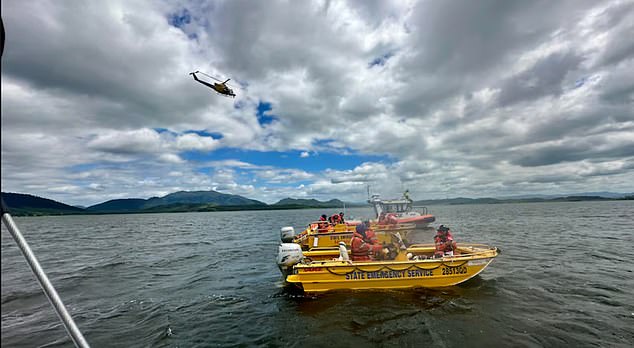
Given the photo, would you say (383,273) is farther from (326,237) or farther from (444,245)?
(326,237)

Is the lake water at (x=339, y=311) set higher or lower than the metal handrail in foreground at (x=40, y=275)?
lower

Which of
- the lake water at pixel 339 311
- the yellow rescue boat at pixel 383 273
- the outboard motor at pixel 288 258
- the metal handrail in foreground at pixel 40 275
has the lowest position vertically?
the lake water at pixel 339 311

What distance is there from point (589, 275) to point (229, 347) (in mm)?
15637

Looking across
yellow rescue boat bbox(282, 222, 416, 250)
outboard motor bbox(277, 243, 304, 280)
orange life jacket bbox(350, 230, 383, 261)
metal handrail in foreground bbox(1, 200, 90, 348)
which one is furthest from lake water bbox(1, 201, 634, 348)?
metal handrail in foreground bbox(1, 200, 90, 348)

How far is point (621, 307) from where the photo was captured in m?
9.33

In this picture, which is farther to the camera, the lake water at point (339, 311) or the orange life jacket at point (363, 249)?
the orange life jacket at point (363, 249)

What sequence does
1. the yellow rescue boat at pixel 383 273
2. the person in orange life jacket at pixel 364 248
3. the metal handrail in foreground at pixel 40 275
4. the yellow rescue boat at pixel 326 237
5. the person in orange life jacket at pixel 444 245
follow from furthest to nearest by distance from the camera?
the yellow rescue boat at pixel 326 237, the person in orange life jacket at pixel 444 245, the person in orange life jacket at pixel 364 248, the yellow rescue boat at pixel 383 273, the metal handrail in foreground at pixel 40 275

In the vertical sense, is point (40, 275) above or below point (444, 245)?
above

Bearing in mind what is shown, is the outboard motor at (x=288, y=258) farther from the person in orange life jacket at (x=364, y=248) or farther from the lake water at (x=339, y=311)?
the person in orange life jacket at (x=364, y=248)

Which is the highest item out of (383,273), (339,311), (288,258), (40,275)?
(40,275)

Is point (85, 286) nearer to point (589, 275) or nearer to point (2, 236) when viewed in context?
point (2, 236)

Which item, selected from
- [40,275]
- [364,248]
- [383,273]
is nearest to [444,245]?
[383,273]

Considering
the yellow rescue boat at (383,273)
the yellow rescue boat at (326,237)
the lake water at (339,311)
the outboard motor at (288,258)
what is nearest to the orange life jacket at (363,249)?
the yellow rescue boat at (383,273)

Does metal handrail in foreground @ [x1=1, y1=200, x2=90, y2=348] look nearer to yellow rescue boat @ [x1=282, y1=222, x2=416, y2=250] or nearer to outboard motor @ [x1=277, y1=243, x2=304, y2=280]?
outboard motor @ [x1=277, y1=243, x2=304, y2=280]
